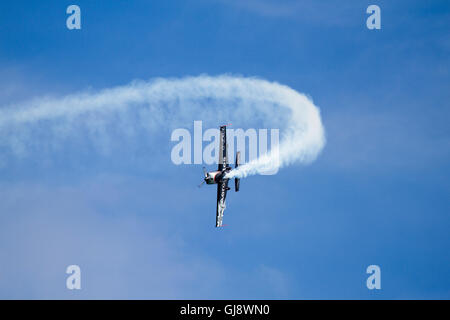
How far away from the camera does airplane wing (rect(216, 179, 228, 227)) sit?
79.8 m

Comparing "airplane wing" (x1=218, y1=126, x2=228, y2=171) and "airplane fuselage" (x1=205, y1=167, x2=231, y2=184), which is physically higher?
"airplane wing" (x1=218, y1=126, x2=228, y2=171)

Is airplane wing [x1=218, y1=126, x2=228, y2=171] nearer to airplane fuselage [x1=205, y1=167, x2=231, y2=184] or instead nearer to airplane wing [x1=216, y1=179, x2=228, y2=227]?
airplane fuselage [x1=205, y1=167, x2=231, y2=184]

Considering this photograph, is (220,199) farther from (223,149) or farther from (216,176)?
(223,149)

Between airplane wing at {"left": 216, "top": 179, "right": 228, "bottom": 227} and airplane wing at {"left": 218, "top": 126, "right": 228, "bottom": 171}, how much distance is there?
1684 millimetres

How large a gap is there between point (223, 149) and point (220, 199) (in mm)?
5266

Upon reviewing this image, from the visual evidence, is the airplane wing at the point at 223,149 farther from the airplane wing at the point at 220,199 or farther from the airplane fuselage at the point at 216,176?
the airplane wing at the point at 220,199

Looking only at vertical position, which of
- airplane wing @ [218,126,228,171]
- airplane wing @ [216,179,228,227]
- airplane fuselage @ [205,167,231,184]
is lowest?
airplane wing @ [216,179,228,227]

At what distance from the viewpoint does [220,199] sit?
266 ft
